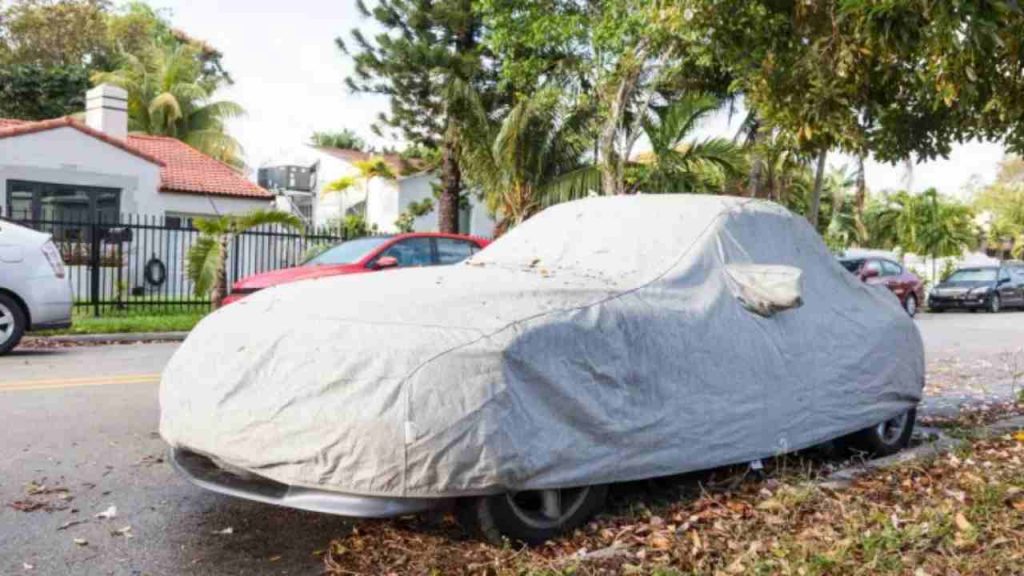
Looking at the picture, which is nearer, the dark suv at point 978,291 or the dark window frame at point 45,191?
the dark window frame at point 45,191

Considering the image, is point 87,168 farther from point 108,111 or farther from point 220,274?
point 220,274

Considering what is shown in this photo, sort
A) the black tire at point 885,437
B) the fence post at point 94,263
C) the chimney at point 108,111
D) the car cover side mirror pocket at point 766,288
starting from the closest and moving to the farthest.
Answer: the car cover side mirror pocket at point 766,288 < the black tire at point 885,437 < the fence post at point 94,263 < the chimney at point 108,111

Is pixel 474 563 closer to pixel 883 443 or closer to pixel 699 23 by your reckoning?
pixel 883 443

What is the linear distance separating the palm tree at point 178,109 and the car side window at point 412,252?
2357cm

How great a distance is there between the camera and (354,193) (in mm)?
38250

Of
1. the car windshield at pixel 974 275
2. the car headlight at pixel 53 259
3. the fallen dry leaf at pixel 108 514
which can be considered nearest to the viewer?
the fallen dry leaf at pixel 108 514

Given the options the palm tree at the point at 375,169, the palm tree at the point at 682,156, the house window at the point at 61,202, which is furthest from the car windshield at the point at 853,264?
the house window at the point at 61,202

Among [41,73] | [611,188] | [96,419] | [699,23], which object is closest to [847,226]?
[611,188]

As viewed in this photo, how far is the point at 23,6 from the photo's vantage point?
119 feet

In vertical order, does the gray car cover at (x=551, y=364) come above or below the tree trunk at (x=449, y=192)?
below

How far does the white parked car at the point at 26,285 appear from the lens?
10156 mm

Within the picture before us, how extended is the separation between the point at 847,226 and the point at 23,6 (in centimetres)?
3636

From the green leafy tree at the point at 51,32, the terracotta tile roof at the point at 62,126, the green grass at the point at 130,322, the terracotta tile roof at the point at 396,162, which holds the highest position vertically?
the green leafy tree at the point at 51,32

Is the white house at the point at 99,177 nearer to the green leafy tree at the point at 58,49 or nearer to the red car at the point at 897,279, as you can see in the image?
the green leafy tree at the point at 58,49
